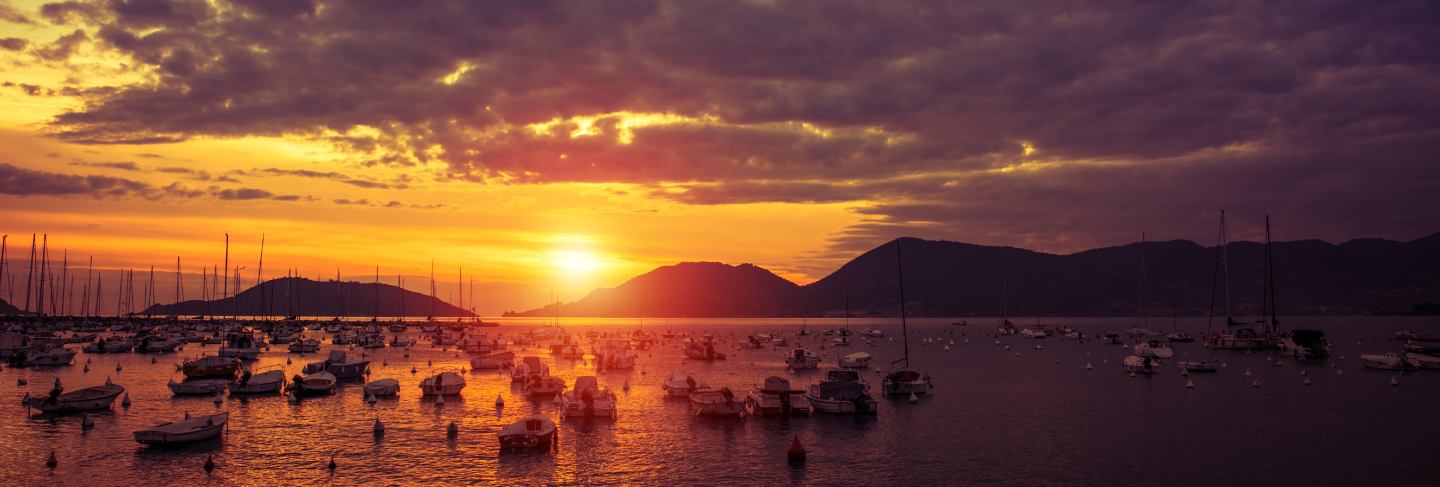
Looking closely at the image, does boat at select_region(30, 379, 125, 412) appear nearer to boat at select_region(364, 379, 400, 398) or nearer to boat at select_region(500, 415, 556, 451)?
boat at select_region(364, 379, 400, 398)

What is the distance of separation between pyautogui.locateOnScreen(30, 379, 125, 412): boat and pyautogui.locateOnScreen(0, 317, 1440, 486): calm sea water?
3.63 ft

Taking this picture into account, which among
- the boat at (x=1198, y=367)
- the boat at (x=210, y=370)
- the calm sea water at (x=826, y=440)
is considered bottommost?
the calm sea water at (x=826, y=440)

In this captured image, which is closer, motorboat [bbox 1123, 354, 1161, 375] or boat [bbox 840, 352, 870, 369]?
motorboat [bbox 1123, 354, 1161, 375]

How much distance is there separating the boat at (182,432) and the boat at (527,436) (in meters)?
17.6

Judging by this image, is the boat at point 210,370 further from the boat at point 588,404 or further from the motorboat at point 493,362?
the boat at point 588,404


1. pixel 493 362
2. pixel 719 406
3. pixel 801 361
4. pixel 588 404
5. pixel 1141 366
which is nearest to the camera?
pixel 719 406

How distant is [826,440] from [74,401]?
53250 millimetres

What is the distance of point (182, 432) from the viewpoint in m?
48.8

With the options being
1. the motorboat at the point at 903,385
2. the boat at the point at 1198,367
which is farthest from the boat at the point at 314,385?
the boat at the point at 1198,367

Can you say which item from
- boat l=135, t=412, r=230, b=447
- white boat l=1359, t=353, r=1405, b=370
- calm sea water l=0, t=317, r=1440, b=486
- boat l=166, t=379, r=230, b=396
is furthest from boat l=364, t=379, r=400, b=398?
white boat l=1359, t=353, r=1405, b=370

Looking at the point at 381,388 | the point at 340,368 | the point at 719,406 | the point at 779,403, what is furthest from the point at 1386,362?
the point at 340,368

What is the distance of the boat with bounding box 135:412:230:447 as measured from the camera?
47.6 m

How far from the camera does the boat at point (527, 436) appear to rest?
48406mm

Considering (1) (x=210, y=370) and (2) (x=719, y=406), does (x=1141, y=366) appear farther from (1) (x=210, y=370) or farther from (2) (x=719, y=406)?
(1) (x=210, y=370)
